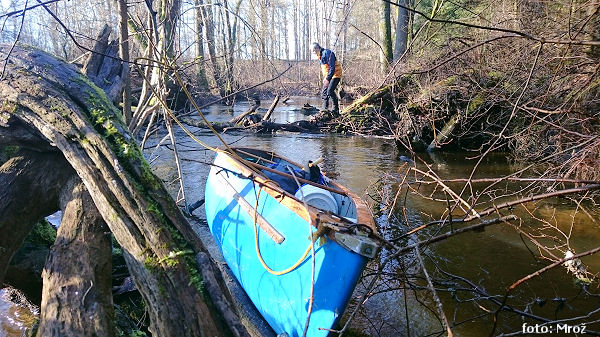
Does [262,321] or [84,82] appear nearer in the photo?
[84,82]

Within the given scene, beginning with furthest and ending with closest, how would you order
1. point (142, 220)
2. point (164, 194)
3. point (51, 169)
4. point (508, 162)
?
point (508, 162) → point (51, 169) → point (164, 194) → point (142, 220)

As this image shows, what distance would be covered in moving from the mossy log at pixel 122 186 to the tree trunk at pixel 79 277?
15cm

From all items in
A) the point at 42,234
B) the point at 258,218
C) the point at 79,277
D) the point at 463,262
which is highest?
the point at 79,277

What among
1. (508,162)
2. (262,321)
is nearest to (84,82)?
(262,321)

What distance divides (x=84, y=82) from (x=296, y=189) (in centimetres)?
255

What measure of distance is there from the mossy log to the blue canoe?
1.23 m

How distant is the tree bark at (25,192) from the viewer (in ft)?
7.73

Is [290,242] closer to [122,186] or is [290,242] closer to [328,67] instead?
[122,186]

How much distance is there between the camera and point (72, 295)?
6.00 ft

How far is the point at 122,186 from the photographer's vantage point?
2.08 m

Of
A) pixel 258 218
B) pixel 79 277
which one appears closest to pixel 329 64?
pixel 258 218

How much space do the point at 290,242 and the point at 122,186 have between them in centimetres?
187

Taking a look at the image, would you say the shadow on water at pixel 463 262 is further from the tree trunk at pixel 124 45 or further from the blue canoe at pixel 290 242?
the tree trunk at pixel 124 45

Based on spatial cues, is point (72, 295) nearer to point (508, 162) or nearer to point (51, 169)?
point (51, 169)
